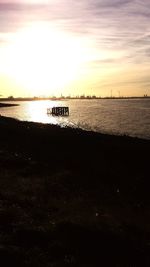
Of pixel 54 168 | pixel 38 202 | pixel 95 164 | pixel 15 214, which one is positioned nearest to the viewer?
pixel 15 214

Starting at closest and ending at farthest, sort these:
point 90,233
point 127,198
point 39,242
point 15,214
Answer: point 39,242 < point 90,233 < point 15,214 < point 127,198

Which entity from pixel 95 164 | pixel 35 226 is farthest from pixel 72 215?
pixel 95 164

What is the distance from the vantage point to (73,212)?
1297 centimetres

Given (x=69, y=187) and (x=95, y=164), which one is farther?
(x=95, y=164)

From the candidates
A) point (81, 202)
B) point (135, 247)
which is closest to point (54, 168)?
point (81, 202)

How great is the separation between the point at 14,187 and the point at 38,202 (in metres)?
2.32

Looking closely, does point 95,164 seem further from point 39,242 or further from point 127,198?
point 39,242

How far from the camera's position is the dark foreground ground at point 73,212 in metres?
9.39

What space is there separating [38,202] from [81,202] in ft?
5.11

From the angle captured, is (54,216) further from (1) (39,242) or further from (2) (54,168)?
(2) (54,168)

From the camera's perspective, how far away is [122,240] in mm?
10648

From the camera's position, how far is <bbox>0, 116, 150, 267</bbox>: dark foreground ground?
9.39 m

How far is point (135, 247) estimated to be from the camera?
10.3 m

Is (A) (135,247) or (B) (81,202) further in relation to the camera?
(B) (81,202)
